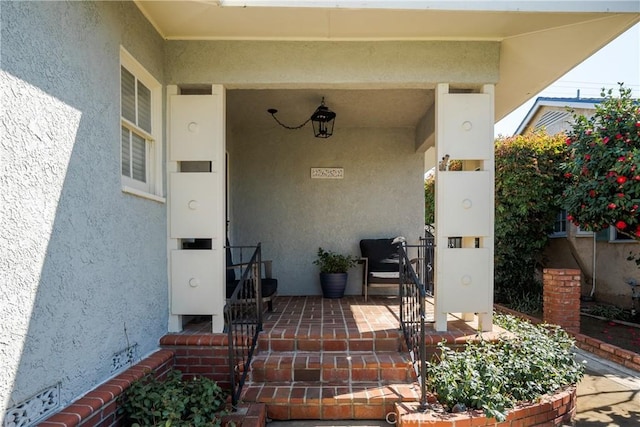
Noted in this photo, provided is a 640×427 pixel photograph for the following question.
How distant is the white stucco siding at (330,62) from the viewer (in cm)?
357

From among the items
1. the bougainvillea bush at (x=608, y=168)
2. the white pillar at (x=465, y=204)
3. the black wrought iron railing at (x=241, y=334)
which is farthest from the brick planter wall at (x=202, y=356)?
the bougainvillea bush at (x=608, y=168)

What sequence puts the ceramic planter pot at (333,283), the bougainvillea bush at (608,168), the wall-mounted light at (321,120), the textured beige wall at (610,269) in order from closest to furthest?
the bougainvillea bush at (608,168) < the wall-mounted light at (321,120) < the ceramic planter pot at (333,283) < the textured beige wall at (610,269)

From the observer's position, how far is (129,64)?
306cm

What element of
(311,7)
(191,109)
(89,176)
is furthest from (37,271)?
(311,7)

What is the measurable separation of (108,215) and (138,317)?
0.88 metres

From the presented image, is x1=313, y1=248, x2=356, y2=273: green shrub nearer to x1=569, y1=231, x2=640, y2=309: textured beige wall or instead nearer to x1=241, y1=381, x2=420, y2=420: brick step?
x1=241, y1=381, x2=420, y2=420: brick step

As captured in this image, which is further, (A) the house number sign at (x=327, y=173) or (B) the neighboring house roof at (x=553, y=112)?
(B) the neighboring house roof at (x=553, y=112)

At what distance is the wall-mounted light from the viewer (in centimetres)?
488

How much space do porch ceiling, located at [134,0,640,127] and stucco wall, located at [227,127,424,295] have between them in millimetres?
2286

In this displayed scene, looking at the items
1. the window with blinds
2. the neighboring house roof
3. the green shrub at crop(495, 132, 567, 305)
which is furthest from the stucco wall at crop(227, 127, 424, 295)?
the neighboring house roof

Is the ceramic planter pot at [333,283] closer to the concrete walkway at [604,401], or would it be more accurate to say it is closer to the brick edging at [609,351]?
the concrete walkway at [604,401]

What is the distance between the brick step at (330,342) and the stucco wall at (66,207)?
3.38ft

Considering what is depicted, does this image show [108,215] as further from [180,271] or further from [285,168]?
[285,168]

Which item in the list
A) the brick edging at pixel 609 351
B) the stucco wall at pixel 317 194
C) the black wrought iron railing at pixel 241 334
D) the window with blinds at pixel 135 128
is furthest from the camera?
the stucco wall at pixel 317 194
